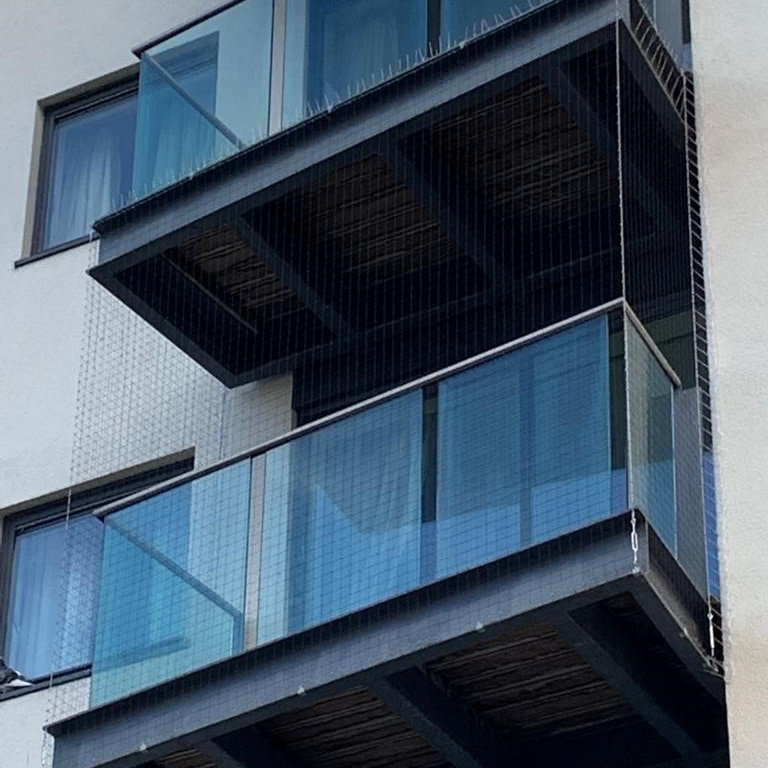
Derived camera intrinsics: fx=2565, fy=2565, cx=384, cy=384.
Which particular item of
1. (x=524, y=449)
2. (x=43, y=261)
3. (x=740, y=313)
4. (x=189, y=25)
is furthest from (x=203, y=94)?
(x=740, y=313)

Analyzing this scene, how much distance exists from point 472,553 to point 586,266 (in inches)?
99.8

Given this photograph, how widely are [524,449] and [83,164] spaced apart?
6137mm

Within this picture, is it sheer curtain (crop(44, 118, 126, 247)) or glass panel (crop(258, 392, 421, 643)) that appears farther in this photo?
sheer curtain (crop(44, 118, 126, 247))

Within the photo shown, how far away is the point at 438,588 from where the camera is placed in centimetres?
1142

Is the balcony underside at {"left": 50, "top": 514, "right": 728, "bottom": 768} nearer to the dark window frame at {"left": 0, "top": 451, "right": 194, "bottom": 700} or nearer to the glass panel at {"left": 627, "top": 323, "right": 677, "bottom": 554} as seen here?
the glass panel at {"left": 627, "top": 323, "right": 677, "bottom": 554}

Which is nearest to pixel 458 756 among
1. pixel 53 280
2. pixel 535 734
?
pixel 535 734

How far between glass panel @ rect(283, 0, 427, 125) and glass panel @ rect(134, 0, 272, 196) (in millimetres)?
238

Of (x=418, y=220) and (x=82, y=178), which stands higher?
(x=82, y=178)

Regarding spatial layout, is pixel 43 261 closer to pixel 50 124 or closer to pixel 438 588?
pixel 50 124

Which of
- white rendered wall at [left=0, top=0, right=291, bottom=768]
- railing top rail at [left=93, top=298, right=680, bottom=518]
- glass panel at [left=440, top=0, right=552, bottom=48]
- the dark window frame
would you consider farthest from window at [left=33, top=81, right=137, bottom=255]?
railing top rail at [left=93, top=298, right=680, bottom=518]

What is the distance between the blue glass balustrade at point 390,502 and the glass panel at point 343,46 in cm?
212

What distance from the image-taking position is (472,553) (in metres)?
11.5

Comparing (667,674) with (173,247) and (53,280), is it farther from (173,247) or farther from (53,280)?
(53,280)

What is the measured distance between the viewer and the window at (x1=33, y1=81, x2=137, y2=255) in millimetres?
16500
